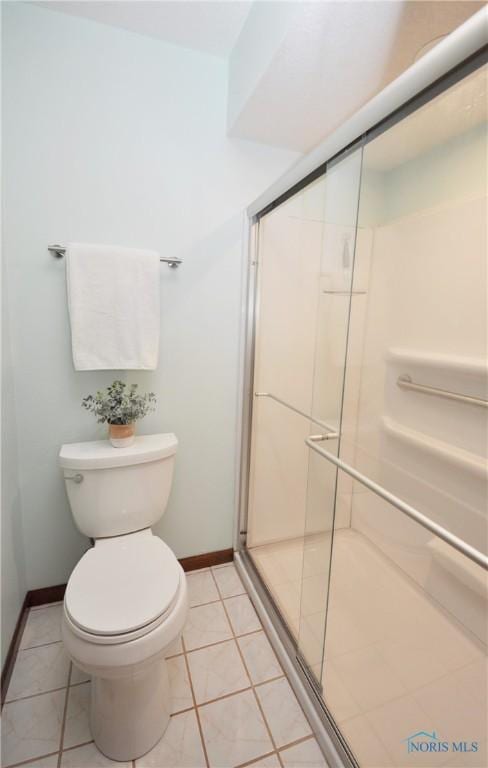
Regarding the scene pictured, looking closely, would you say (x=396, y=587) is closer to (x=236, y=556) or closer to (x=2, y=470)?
(x=236, y=556)

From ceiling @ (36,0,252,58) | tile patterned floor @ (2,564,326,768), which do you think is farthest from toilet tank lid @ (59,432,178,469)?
ceiling @ (36,0,252,58)

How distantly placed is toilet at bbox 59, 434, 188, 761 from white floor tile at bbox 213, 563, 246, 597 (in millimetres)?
536

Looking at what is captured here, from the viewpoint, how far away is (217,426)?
1691 millimetres

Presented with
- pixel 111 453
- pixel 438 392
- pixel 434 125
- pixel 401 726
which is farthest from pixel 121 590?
pixel 434 125

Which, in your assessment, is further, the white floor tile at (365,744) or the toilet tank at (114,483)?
the toilet tank at (114,483)

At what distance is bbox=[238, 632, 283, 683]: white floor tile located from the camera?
4.13 feet

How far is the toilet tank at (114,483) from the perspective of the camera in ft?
4.26

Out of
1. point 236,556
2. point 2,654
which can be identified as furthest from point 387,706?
point 2,654

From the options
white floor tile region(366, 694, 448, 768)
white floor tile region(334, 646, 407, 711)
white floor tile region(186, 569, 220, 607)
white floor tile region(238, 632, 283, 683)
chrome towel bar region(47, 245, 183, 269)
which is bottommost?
white floor tile region(238, 632, 283, 683)

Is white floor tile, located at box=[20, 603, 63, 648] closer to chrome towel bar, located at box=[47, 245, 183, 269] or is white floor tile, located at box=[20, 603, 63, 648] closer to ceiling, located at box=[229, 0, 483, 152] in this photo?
chrome towel bar, located at box=[47, 245, 183, 269]

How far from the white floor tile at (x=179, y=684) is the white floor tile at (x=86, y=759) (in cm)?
19

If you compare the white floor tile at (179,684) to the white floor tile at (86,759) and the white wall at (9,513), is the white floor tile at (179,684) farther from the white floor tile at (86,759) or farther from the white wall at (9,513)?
the white wall at (9,513)

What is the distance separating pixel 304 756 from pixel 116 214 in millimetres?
1922

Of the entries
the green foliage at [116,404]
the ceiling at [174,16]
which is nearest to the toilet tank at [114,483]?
the green foliage at [116,404]
